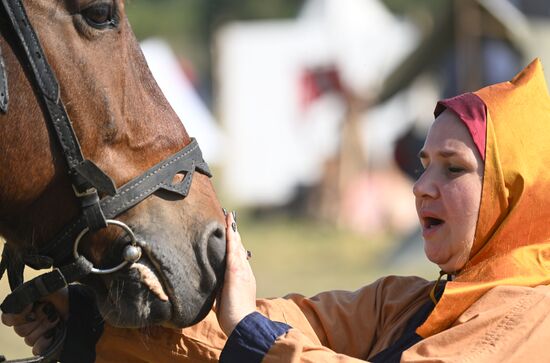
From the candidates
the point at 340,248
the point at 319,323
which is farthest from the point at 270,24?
the point at 319,323

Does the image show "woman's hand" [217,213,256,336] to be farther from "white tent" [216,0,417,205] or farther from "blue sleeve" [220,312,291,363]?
"white tent" [216,0,417,205]

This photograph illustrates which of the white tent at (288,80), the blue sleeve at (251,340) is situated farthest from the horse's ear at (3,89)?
the white tent at (288,80)

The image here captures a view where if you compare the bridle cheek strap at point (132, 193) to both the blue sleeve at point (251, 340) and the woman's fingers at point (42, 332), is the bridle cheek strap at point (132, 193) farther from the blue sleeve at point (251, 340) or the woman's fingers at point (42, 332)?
the blue sleeve at point (251, 340)

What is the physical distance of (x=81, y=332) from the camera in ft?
10.2

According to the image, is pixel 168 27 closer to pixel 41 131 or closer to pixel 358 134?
pixel 358 134

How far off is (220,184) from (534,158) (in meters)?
16.9

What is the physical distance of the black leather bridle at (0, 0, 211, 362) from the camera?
2.88m

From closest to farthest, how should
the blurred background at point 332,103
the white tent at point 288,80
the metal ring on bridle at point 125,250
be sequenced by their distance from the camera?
the metal ring on bridle at point 125,250 → the blurred background at point 332,103 → the white tent at point 288,80

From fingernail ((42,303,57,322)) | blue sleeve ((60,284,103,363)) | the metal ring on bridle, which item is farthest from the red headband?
fingernail ((42,303,57,322))

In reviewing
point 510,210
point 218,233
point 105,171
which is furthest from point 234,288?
point 510,210

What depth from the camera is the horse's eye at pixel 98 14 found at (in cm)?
292

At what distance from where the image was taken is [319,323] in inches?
127

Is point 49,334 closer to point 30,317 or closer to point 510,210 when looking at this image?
point 30,317

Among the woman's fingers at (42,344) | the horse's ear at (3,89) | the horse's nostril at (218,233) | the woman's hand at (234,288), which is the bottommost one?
the woman's fingers at (42,344)
